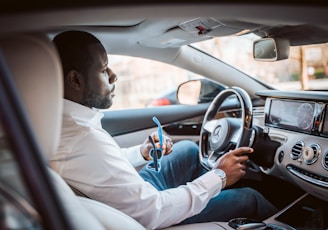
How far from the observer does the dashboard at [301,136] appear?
6.69ft

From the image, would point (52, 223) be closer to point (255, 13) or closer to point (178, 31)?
point (255, 13)

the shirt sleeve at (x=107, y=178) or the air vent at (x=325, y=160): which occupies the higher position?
the shirt sleeve at (x=107, y=178)

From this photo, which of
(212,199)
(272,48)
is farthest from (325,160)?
(272,48)

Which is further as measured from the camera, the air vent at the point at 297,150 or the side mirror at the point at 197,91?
the side mirror at the point at 197,91

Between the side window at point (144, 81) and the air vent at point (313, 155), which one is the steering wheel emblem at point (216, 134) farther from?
the side window at point (144, 81)

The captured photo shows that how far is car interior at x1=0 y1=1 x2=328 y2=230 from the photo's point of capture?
794 mm

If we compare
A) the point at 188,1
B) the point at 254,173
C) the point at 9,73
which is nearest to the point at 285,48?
the point at 254,173

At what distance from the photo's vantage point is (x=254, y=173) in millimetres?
2539

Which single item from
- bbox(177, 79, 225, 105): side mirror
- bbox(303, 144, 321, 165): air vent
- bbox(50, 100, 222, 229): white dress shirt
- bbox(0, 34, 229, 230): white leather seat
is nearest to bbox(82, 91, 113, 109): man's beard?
bbox(50, 100, 222, 229): white dress shirt

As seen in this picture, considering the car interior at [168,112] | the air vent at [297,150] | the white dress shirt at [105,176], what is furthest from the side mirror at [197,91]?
the white dress shirt at [105,176]

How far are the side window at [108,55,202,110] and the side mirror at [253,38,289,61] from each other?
77cm

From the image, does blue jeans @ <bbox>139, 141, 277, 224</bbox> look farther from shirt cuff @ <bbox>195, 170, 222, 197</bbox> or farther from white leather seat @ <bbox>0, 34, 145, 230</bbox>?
white leather seat @ <bbox>0, 34, 145, 230</bbox>

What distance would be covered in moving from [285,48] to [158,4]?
64.7 inches

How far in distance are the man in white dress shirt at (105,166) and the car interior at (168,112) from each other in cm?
12
